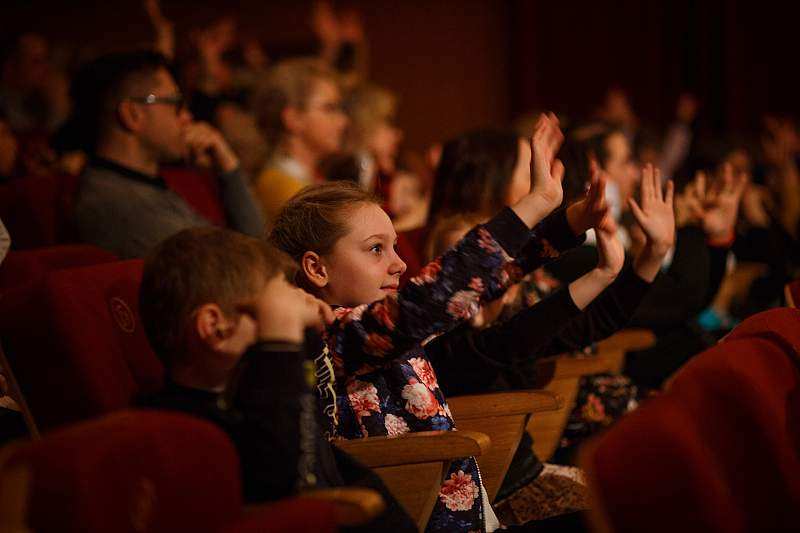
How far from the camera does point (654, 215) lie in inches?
80.5

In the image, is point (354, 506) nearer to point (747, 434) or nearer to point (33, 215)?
point (747, 434)

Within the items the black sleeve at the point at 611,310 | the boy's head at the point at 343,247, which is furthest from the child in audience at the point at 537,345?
the boy's head at the point at 343,247

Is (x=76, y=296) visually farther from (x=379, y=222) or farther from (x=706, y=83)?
(x=706, y=83)

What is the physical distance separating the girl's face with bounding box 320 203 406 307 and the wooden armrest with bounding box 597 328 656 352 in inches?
39.3

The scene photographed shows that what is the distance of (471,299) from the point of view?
1545 mm

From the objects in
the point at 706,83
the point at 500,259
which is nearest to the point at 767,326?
the point at 500,259

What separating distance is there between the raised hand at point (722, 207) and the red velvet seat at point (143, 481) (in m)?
1.89

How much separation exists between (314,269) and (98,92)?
1252 mm

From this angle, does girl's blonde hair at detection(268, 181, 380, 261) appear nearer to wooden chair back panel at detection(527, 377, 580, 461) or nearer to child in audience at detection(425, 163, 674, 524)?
child in audience at detection(425, 163, 674, 524)

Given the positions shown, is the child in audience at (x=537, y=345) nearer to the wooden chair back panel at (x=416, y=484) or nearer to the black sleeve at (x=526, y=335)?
the black sleeve at (x=526, y=335)

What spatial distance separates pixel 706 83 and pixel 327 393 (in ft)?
22.8

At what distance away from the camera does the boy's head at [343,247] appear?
1.72 metres

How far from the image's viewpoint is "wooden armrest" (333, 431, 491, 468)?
156cm

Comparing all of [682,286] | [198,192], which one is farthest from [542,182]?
[198,192]
